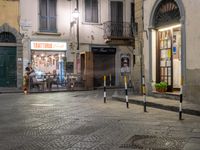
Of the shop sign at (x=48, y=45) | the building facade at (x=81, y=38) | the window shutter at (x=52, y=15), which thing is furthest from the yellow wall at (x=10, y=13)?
the window shutter at (x=52, y=15)

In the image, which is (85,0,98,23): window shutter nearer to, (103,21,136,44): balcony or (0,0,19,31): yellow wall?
(103,21,136,44): balcony

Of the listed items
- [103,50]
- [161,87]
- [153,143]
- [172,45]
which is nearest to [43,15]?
[103,50]

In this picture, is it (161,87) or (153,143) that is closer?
(153,143)

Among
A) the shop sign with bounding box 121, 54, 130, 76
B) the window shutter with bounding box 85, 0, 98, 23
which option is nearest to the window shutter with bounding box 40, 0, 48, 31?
the window shutter with bounding box 85, 0, 98, 23

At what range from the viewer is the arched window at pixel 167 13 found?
16.7m

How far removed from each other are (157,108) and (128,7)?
19287 mm

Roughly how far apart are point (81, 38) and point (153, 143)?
74.7 feet

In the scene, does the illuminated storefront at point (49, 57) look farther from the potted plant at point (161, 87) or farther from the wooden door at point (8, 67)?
the potted plant at point (161, 87)

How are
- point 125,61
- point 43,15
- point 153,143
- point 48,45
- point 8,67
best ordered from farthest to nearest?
1. point 125,61
2. point 43,15
3. point 48,45
4. point 8,67
5. point 153,143

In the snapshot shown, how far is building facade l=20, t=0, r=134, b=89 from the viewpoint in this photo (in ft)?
93.7

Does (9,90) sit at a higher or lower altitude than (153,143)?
higher

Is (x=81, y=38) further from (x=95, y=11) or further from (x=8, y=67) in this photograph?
(x=8, y=67)

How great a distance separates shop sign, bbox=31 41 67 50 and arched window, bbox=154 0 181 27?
1242 centimetres

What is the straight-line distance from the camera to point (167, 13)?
17406 millimetres
